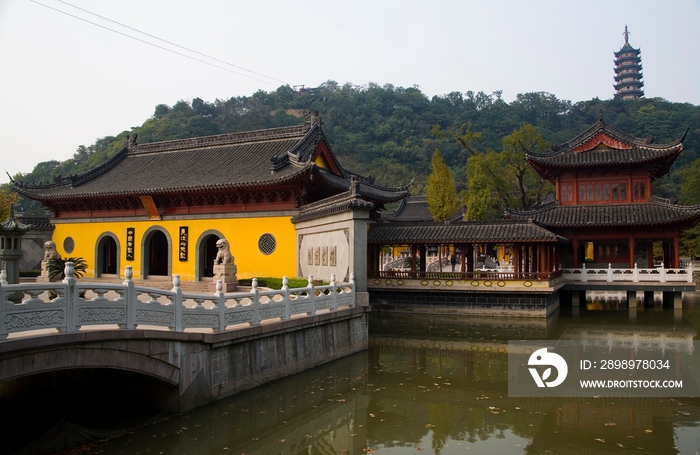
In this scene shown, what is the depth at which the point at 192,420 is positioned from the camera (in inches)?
386

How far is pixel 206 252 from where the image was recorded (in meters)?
26.7

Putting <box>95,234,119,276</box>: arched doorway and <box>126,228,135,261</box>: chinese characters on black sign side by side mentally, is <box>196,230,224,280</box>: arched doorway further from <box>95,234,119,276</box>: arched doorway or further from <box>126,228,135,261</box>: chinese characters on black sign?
<box>95,234,119,276</box>: arched doorway

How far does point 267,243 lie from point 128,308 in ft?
44.8

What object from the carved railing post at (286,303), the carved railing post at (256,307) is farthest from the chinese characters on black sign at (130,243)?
the carved railing post at (256,307)

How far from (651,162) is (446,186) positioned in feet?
49.1

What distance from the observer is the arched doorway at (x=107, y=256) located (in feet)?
88.0

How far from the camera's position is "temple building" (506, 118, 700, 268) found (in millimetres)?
27281

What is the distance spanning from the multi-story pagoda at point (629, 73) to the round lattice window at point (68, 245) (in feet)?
377

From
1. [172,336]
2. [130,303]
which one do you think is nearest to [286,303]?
[172,336]

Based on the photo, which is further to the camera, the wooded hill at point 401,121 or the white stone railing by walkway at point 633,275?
the wooded hill at point 401,121

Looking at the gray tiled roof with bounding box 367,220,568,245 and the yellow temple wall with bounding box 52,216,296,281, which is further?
the gray tiled roof with bounding box 367,220,568,245

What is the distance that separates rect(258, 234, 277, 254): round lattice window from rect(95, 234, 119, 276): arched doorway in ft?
26.0

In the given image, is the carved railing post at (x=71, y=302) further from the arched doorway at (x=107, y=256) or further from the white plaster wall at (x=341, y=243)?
the arched doorway at (x=107, y=256)

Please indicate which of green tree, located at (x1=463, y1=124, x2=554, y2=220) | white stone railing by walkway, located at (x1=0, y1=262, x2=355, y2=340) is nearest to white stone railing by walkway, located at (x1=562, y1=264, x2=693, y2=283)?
green tree, located at (x1=463, y1=124, x2=554, y2=220)
